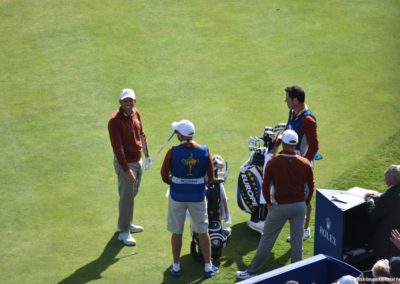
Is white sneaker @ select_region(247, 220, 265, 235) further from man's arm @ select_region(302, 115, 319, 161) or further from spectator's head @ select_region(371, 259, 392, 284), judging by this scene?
spectator's head @ select_region(371, 259, 392, 284)

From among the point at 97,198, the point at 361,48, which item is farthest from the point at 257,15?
the point at 97,198

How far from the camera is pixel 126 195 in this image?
1107 centimetres

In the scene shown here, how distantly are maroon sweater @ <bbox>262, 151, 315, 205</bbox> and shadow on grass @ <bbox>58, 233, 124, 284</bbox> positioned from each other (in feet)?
7.41

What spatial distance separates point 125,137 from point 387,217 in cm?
339

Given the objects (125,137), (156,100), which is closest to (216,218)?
(125,137)

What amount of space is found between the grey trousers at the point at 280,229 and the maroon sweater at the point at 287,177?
0.33 ft

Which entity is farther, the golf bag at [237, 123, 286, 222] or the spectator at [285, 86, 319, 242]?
the golf bag at [237, 123, 286, 222]

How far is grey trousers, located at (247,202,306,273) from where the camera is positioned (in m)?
9.95

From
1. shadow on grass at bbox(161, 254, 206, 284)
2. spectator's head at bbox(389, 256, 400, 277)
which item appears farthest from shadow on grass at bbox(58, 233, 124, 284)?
spectator's head at bbox(389, 256, 400, 277)

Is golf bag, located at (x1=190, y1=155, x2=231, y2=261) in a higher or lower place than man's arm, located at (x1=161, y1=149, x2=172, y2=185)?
lower

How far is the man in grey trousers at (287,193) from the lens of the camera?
9789 millimetres

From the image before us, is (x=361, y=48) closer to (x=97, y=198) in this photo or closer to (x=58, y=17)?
(x=58, y=17)

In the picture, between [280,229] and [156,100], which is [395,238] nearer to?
[280,229]

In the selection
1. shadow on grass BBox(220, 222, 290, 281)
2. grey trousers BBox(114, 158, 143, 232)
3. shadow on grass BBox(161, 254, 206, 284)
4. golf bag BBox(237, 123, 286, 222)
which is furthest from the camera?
golf bag BBox(237, 123, 286, 222)
